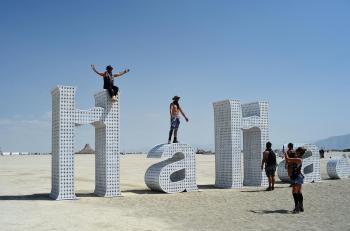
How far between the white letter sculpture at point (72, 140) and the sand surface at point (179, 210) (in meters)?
0.62

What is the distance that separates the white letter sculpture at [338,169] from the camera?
23.0 metres

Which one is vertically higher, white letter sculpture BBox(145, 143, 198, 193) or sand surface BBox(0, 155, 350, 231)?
white letter sculpture BBox(145, 143, 198, 193)

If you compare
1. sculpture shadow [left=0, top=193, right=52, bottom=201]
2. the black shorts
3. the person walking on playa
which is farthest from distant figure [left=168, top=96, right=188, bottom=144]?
the person walking on playa

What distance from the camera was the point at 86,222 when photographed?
35.6ft

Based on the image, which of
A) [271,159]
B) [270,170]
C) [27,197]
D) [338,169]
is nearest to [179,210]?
[27,197]

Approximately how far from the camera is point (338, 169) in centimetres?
2309

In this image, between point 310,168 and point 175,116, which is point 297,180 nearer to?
point 175,116

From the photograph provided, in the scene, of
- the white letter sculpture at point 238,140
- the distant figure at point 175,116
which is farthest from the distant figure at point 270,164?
the distant figure at point 175,116

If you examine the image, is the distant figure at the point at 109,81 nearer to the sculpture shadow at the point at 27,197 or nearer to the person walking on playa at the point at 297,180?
the sculpture shadow at the point at 27,197

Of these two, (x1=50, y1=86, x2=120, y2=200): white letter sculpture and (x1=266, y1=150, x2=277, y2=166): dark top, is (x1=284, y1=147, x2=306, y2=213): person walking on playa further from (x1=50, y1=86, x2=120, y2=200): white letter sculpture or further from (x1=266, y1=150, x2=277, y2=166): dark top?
(x1=50, y1=86, x2=120, y2=200): white letter sculpture

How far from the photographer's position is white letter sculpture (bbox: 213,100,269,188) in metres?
19.2

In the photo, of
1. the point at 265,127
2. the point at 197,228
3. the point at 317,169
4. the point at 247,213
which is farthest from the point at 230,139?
the point at 197,228

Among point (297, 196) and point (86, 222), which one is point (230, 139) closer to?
point (297, 196)

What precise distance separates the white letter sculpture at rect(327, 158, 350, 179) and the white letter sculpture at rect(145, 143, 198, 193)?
9.05m
